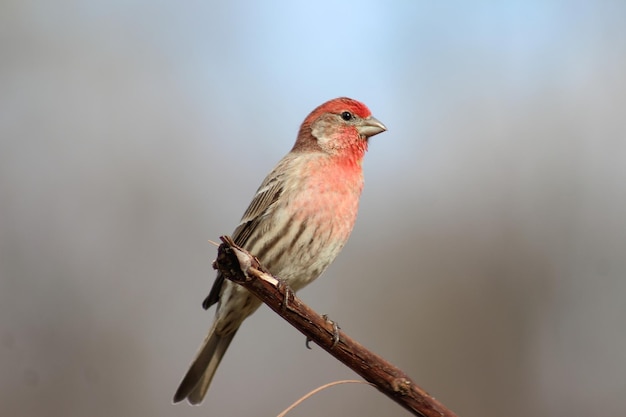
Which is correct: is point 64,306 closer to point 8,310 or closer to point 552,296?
point 8,310

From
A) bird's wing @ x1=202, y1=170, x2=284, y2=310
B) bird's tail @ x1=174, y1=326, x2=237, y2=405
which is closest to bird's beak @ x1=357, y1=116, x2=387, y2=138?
bird's wing @ x1=202, y1=170, x2=284, y2=310

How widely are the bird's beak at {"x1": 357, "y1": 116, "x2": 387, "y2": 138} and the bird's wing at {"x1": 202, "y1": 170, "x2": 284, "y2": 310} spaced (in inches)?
31.3

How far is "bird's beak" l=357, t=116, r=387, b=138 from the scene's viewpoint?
17.9ft

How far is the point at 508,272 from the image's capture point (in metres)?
7.13

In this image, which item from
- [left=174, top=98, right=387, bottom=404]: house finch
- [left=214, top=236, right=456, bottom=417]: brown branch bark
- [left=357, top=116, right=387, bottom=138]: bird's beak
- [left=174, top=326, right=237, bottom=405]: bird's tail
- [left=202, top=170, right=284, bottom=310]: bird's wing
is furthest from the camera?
[left=357, top=116, right=387, bottom=138]: bird's beak

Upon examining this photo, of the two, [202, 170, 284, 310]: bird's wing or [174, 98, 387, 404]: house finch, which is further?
[202, 170, 284, 310]: bird's wing

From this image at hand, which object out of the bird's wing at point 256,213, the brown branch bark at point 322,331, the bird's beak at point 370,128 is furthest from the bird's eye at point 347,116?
the brown branch bark at point 322,331

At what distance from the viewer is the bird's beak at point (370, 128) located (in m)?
5.46

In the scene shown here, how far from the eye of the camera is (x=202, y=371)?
5160 mm

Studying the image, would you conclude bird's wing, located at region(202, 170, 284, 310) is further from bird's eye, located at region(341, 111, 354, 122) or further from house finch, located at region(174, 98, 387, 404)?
bird's eye, located at region(341, 111, 354, 122)

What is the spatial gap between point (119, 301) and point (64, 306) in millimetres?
518

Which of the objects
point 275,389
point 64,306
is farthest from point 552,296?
point 64,306

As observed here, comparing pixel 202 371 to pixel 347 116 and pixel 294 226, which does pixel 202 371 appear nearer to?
pixel 294 226

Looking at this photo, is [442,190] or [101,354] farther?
[442,190]
